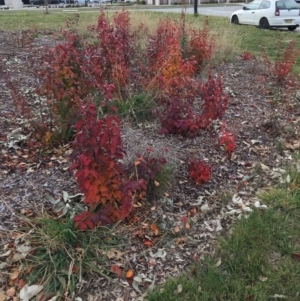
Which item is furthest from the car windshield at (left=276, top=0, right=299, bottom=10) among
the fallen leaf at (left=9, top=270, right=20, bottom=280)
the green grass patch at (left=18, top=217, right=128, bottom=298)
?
the fallen leaf at (left=9, top=270, right=20, bottom=280)

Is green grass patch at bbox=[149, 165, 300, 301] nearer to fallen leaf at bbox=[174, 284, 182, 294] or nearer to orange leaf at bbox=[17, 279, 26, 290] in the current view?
fallen leaf at bbox=[174, 284, 182, 294]

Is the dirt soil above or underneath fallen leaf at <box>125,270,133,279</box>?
above

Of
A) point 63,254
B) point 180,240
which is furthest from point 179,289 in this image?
point 63,254

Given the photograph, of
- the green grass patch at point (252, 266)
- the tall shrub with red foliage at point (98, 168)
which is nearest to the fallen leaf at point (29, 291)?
the tall shrub with red foliage at point (98, 168)

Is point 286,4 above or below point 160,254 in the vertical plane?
above

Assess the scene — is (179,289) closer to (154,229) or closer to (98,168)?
(154,229)

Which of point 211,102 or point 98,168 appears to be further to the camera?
Answer: point 211,102

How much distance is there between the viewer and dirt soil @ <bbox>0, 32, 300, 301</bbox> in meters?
2.71

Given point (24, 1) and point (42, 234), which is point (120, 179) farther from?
point (24, 1)

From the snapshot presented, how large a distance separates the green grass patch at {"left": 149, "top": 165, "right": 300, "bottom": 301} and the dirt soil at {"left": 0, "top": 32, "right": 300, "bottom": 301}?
123 mm

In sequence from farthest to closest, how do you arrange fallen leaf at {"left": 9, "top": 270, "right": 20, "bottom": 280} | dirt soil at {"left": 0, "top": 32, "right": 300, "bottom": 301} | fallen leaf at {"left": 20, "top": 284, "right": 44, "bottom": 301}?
1. dirt soil at {"left": 0, "top": 32, "right": 300, "bottom": 301}
2. fallen leaf at {"left": 9, "top": 270, "right": 20, "bottom": 280}
3. fallen leaf at {"left": 20, "top": 284, "right": 44, "bottom": 301}

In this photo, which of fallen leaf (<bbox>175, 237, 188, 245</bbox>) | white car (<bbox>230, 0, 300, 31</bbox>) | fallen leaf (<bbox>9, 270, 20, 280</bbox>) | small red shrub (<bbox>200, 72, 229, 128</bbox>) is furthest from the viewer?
white car (<bbox>230, 0, 300, 31</bbox>)

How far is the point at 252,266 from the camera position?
2.67 m

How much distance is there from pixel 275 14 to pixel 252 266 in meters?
14.0
